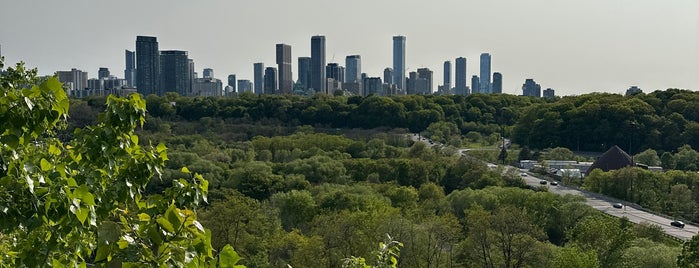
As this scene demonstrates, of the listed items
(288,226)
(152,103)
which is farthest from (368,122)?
(288,226)

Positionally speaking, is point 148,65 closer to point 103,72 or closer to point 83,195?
point 103,72

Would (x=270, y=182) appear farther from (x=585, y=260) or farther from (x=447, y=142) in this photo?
(x=447, y=142)

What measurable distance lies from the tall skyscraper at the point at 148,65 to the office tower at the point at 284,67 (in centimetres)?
2290

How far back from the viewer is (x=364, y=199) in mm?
26078

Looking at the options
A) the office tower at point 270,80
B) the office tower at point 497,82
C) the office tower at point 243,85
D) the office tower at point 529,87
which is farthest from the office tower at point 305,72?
the office tower at point 497,82

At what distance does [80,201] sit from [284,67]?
359ft

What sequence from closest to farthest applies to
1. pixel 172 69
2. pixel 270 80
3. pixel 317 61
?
pixel 172 69 < pixel 270 80 < pixel 317 61

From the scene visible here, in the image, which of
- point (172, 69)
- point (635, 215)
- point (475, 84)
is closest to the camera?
point (635, 215)

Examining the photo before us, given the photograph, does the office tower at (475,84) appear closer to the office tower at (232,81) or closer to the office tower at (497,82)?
the office tower at (497,82)

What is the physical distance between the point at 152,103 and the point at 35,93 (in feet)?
203

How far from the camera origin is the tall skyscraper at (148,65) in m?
88.9

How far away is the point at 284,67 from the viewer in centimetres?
11162

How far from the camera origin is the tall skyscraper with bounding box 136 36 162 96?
8894 cm

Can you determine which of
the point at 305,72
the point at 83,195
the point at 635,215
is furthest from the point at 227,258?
the point at 305,72
